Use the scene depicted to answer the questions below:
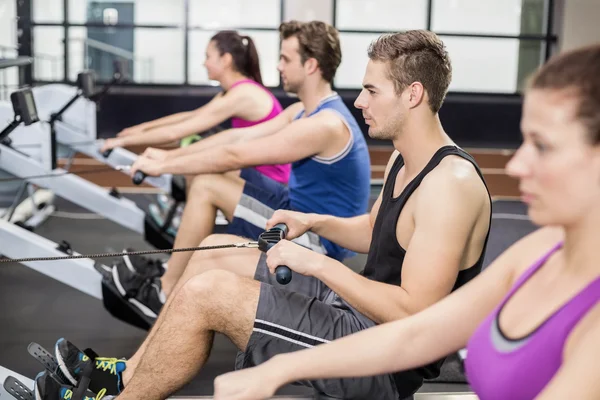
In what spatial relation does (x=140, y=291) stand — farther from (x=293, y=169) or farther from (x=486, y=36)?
(x=486, y=36)

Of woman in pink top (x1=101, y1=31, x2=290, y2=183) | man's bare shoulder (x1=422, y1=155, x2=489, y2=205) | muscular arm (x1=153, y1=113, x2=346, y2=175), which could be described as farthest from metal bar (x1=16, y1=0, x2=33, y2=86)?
man's bare shoulder (x1=422, y1=155, x2=489, y2=205)

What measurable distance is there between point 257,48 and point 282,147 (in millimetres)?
6148

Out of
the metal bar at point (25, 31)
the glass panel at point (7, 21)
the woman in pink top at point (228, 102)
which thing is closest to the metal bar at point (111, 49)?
the metal bar at point (25, 31)

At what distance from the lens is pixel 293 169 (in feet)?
9.75

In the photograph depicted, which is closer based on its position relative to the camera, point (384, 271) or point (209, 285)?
point (209, 285)

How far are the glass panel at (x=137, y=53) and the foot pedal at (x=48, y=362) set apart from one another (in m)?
6.83

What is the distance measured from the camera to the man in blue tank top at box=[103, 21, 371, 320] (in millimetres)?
2836

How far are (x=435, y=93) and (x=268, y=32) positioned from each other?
7025 millimetres

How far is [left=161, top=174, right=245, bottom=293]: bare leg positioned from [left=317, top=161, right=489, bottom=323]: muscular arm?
1.30 m

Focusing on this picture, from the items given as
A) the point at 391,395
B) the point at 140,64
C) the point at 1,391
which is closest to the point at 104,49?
the point at 140,64

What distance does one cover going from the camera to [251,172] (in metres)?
3.46

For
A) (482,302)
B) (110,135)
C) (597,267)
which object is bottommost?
(110,135)

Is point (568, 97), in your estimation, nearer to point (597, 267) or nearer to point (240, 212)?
point (597, 267)

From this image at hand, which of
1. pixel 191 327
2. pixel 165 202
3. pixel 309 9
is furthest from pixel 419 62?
pixel 309 9
